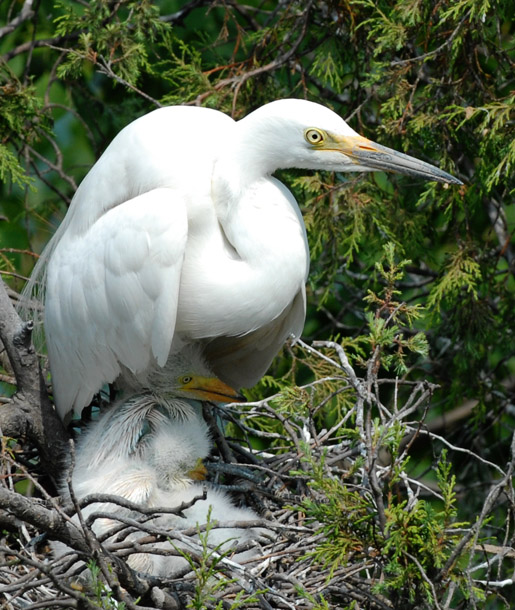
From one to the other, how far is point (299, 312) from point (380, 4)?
1.04 metres

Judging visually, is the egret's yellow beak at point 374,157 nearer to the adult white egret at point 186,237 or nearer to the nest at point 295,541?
the adult white egret at point 186,237

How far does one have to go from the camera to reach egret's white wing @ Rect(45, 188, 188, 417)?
238 cm

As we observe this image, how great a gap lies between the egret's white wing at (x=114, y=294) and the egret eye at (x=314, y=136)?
0.34 meters

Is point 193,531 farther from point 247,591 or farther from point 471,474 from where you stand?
point 471,474

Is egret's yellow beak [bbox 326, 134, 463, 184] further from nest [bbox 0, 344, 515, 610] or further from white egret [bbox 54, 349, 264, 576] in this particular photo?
white egret [bbox 54, 349, 264, 576]

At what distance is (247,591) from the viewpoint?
2.03 m

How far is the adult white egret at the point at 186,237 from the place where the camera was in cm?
238

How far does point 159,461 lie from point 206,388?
26 centimetres

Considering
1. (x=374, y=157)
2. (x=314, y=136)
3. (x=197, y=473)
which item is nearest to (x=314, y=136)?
(x=314, y=136)

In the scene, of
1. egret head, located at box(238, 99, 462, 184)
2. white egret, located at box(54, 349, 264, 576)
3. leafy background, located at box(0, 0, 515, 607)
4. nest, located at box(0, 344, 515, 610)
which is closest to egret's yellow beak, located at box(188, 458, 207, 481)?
white egret, located at box(54, 349, 264, 576)

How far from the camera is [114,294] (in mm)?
2465

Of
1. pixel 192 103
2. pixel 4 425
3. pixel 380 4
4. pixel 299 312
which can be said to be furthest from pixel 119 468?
pixel 380 4

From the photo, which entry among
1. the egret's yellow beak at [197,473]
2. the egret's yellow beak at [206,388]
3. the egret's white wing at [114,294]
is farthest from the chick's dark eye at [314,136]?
the egret's yellow beak at [197,473]

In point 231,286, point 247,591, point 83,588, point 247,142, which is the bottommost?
point 247,591
